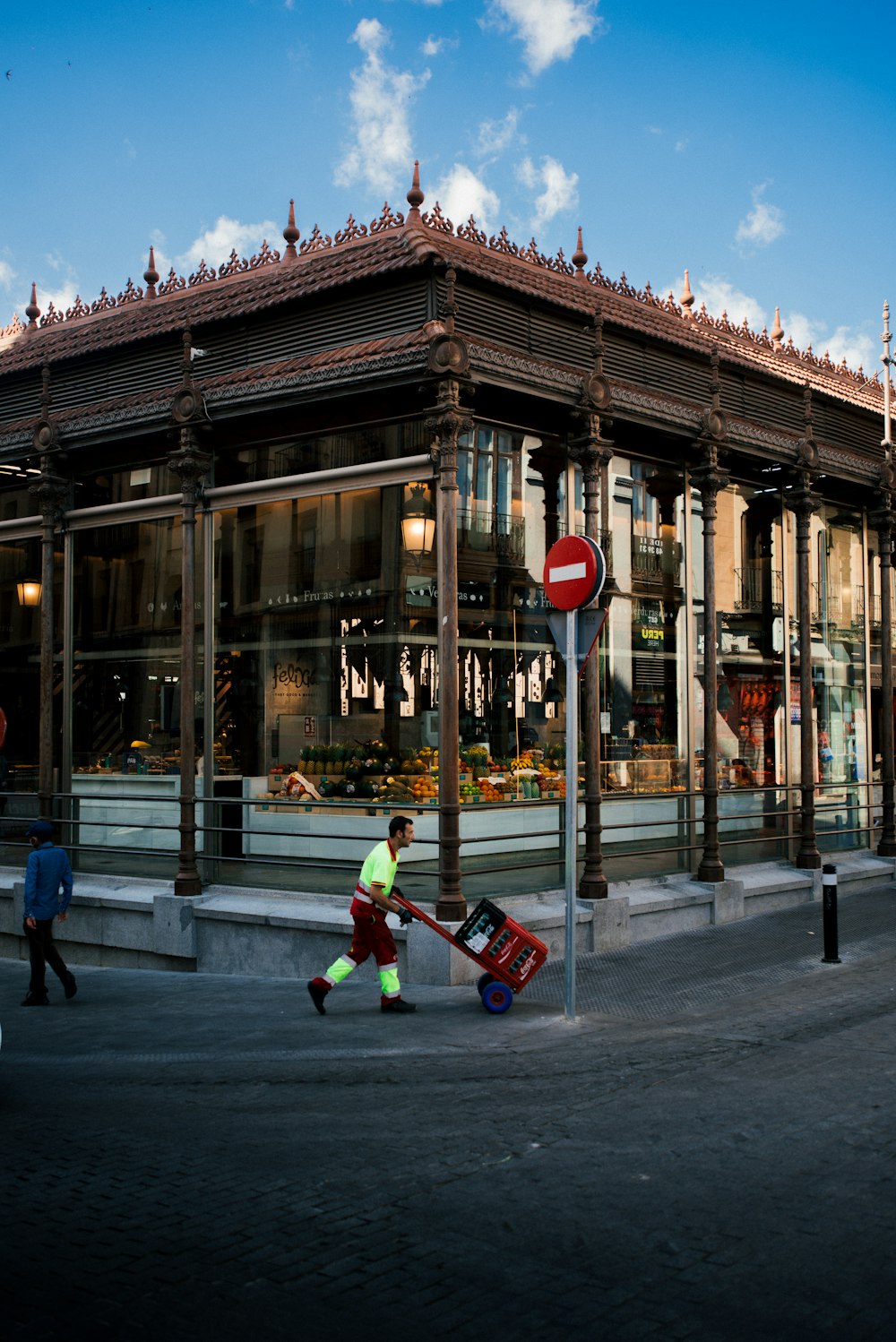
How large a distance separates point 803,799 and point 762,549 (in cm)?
336

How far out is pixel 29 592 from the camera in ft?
53.3

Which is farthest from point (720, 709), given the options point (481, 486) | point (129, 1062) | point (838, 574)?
point (129, 1062)

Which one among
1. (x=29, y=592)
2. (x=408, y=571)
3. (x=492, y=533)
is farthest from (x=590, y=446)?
(x=29, y=592)

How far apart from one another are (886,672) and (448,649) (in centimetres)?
844

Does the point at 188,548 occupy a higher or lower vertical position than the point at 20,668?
higher

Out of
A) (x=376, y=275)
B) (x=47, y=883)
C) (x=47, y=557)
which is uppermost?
(x=376, y=275)

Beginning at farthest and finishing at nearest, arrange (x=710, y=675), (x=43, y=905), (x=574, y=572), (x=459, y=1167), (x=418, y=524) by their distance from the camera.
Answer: (x=710, y=675) < (x=418, y=524) < (x=43, y=905) < (x=574, y=572) < (x=459, y=1167)

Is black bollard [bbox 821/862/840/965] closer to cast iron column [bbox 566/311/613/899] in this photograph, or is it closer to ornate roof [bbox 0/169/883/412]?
cast iron column [bbox 566/311/613/899]

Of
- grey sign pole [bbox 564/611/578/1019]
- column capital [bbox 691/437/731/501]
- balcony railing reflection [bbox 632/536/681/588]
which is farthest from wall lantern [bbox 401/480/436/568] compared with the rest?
column capital [bbox 691/437/731/501]

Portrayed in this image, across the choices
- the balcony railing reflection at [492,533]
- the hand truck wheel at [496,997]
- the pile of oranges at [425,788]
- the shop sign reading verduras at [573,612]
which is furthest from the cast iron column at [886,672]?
Result: the hand truck wheel at [496,997]

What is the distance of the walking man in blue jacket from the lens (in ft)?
37.3

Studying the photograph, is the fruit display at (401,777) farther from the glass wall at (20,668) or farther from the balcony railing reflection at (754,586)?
the glass wall at (20,668)

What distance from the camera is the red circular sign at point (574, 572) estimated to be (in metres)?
9.84

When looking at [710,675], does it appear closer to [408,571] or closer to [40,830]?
[408,571]
